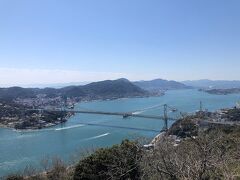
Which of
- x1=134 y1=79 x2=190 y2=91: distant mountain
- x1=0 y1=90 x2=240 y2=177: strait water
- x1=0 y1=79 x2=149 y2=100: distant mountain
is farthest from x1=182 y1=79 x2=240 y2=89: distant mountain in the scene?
x1=0 y1=90 x2=240 y2=177: strait water

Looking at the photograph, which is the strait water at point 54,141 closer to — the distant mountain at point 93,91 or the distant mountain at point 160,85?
the distant mountain at point 93,91

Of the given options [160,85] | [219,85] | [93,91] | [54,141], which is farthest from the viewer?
[219,85]

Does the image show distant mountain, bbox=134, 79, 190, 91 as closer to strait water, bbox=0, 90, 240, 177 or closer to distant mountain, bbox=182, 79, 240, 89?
distant mountain, bbox=182, 79, 240, 89

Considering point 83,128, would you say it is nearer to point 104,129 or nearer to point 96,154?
point 104,129

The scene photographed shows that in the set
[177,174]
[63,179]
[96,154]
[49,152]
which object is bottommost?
[49,152]

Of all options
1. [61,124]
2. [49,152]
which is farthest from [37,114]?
[49,152]

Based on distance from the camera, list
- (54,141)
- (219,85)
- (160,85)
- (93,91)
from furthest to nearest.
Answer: (219,85) < (160,85) < (93,91) < (54,141)

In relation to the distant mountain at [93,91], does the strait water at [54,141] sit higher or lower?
lower

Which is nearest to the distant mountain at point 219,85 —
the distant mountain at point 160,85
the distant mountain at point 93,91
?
the distant mountain at point 160,85

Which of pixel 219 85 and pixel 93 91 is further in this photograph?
pixel 219 85

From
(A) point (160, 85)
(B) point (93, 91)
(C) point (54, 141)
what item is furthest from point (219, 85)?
(C) point (54, 141)

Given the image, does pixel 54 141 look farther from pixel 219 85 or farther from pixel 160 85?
pixel 219 85
